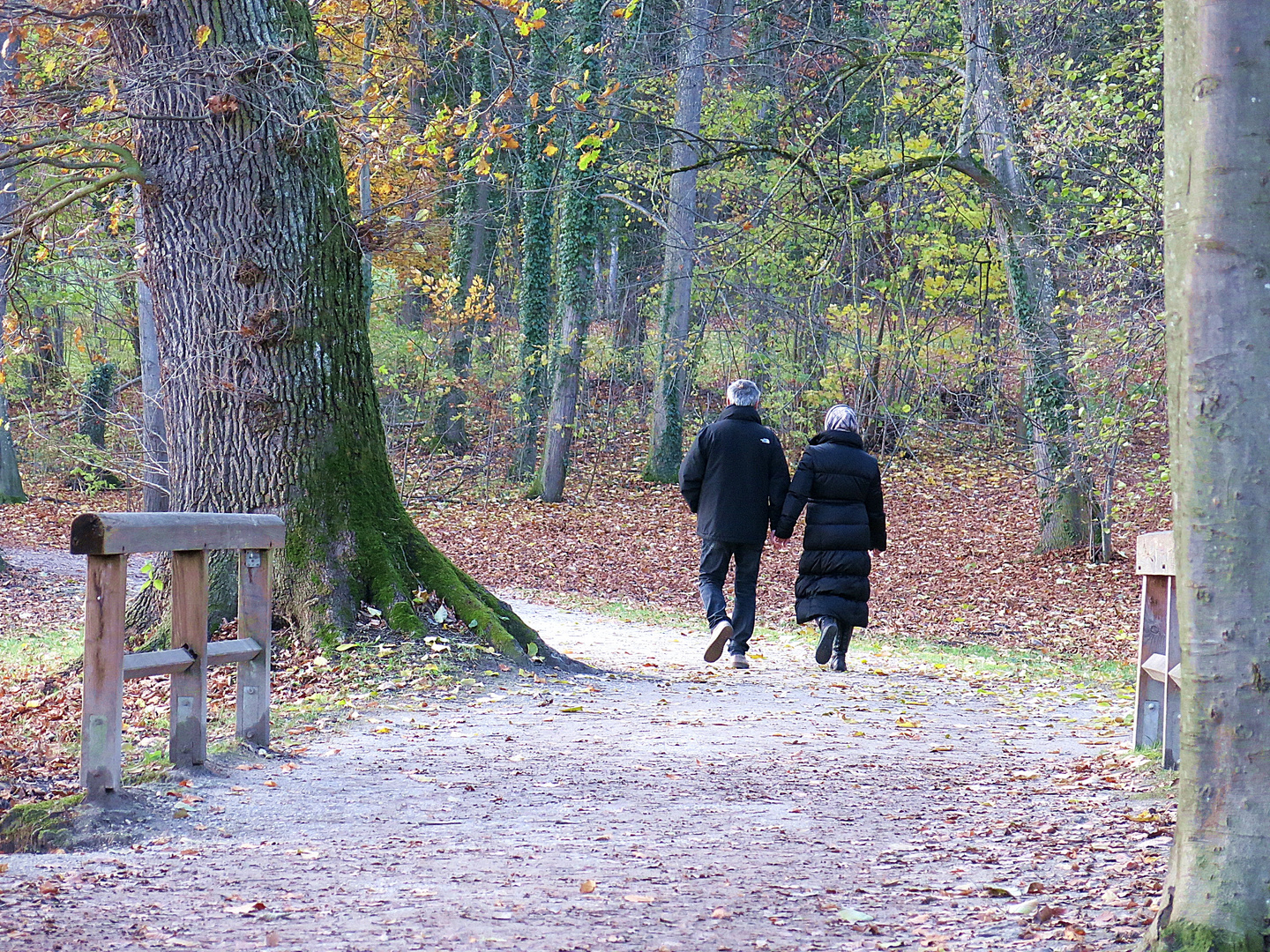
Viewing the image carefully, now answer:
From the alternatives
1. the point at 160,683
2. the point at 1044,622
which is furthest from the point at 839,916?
the point at 1044,622

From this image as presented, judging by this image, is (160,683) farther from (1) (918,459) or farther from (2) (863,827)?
(1) (918,459)

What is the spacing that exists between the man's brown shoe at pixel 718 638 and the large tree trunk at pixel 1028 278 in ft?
24.6

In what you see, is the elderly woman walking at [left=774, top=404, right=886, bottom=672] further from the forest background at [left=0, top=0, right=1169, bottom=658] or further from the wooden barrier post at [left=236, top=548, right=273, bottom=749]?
the wooden barrier post at [left=236, top=548, right=273, bottom=749]

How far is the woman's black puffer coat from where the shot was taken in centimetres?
923

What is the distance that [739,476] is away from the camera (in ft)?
30.5

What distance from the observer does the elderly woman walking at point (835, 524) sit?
9.23 m

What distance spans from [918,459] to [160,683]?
21017 millimetres

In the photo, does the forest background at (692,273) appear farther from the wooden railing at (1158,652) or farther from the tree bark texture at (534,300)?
the wooden railing at (1158,652)

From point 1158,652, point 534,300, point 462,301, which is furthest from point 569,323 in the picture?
point 1158,652

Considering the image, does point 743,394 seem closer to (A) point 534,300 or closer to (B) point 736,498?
(B) point 736,498

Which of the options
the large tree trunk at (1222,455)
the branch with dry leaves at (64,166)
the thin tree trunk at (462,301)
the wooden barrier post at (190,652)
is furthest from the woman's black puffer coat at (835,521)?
the thin tree trunk at (462,301)

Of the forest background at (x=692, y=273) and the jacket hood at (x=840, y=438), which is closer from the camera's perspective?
the jacket hood at (x=840, y=438)

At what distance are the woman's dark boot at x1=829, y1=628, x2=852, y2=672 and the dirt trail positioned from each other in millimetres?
1819

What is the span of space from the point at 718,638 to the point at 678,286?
16.5 m
